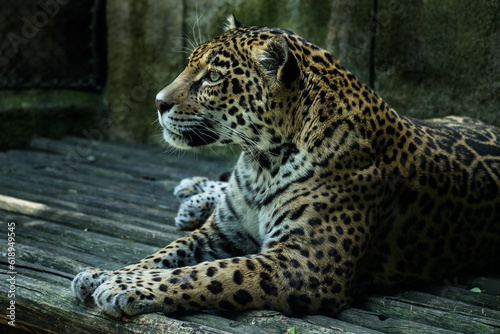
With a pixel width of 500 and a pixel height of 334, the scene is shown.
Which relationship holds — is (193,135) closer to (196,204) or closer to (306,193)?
(306,193)

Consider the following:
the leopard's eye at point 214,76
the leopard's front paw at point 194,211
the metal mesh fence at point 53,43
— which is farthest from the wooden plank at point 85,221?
the metal mesh fence at point 53,43

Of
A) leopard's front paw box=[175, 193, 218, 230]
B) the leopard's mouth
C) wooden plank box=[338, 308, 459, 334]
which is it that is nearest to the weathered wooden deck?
wooden plank box=[338, 308, 459, 334]

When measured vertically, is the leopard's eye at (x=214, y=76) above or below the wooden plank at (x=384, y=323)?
above

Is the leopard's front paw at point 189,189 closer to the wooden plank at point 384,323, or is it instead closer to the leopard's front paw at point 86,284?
the leopard's front paw at point 86,284

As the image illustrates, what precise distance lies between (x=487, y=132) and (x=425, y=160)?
1.41m

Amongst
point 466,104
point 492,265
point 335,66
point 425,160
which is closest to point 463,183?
point 425,160

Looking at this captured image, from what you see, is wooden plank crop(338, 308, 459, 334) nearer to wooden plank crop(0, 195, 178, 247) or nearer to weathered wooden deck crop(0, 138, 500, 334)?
weathered wooden deck crop(0, 138, 500, 334)

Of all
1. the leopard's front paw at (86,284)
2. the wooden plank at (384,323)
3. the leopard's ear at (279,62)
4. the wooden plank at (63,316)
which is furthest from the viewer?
the leopard's ear at (279,62)

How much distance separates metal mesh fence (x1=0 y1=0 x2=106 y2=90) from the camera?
10.9 metres

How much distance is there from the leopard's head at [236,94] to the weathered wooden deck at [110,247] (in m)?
1.33

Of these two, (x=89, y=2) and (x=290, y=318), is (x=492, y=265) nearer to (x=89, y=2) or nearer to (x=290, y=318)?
(x=290, y=318)

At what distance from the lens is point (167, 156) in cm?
1040

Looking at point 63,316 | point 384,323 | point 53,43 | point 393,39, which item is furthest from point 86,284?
point 53,43

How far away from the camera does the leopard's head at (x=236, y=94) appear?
496 centimetres
